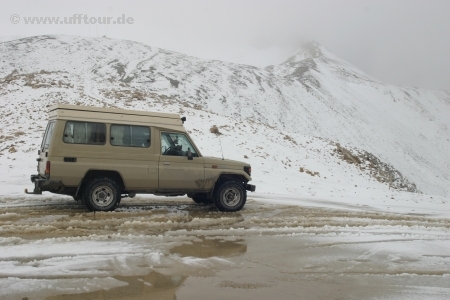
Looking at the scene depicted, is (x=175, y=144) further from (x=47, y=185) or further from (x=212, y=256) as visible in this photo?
(x=212, y=256)

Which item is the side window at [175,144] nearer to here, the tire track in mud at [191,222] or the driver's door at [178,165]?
the driver's door at [178,165]

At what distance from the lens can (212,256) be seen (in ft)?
18.5

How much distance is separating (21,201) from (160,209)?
3.57 metres

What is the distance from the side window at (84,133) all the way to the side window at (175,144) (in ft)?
4.41

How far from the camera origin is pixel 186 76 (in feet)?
159

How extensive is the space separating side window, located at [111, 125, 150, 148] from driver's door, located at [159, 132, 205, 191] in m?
0.39

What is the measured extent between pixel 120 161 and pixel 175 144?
1332 millimetres

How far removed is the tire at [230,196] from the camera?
956 centimetres

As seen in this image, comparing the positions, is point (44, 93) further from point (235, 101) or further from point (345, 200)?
point (235, 101)

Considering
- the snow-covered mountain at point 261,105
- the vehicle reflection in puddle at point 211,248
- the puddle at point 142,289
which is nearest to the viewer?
the puddle at point 142,289

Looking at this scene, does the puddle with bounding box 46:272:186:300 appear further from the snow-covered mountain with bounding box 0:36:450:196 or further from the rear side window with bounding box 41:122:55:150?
the snow-covered mountain with bounding box 0:36:450:196

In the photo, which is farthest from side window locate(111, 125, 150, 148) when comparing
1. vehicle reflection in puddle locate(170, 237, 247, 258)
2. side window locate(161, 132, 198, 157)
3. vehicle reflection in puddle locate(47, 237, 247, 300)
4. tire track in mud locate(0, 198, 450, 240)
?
vehicle reflection in puddle locate(47, 237, 247, 300)

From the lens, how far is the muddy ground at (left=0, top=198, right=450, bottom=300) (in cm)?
431

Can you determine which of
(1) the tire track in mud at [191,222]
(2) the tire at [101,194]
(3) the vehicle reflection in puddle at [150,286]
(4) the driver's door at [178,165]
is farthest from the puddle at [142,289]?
(4) the driver's door at [178,165]
